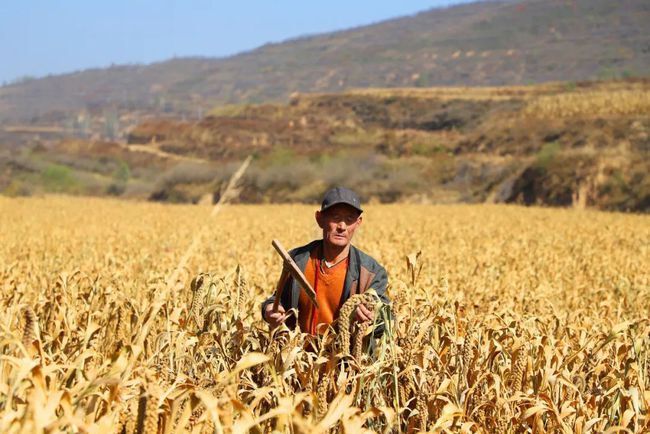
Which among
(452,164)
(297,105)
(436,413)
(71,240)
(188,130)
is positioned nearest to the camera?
(436,413)

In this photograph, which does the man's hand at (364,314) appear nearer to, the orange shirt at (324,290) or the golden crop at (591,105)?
the orange shirt at (324,290)

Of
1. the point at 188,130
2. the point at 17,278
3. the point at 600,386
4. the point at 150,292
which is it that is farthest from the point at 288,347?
the point at 188,130

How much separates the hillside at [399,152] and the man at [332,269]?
3172 cm

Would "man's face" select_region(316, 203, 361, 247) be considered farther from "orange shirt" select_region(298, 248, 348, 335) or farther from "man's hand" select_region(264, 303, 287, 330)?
"man's hand" select_region(264, 303, 287, 330)

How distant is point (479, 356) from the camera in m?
4.47

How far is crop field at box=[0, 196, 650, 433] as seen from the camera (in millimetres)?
2615

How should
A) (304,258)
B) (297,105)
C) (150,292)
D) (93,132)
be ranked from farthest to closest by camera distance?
(93,132) < (297,105) < (150,292) < (304,258)

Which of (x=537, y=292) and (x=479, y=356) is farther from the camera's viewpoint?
(x=537, y=292)

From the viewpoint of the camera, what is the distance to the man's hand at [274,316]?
4.46 meters

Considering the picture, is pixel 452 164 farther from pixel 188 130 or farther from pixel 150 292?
pixel 150 292

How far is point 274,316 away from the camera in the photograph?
448 cm

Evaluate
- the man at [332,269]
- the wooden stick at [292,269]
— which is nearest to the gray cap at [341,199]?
the man at [332,269]

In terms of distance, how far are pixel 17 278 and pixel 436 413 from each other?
4891 millimetres

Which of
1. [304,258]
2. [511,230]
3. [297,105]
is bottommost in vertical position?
[511,230]
